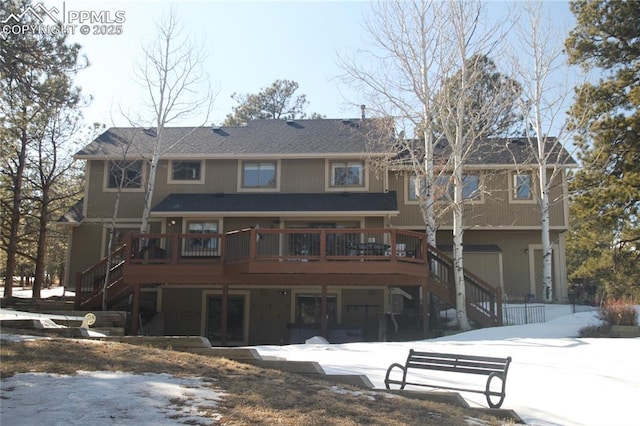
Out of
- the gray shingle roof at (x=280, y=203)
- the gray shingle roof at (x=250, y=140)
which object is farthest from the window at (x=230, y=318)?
the gray shingle roof at (x=250, y=140)

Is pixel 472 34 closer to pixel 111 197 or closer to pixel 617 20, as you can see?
pixel 617 20

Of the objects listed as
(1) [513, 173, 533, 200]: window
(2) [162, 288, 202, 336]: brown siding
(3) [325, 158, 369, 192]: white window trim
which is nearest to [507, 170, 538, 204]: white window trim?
(1) [513, 173, 533, 200]: window

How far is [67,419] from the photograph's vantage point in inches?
199

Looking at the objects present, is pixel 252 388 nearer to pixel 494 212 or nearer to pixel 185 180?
pixel 185 180

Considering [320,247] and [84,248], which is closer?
A: [320,247]

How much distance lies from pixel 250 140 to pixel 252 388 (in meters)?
17.6

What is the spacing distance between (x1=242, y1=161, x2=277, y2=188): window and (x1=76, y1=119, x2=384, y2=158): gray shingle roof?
0.58 m

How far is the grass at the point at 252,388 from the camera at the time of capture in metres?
5.71

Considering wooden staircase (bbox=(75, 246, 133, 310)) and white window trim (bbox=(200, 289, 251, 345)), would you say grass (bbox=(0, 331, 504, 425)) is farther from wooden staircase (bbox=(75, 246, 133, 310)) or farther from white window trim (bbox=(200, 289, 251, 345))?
white window trim (bbox=(200, 289, 251, 345))

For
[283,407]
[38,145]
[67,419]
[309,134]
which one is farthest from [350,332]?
[38,145]

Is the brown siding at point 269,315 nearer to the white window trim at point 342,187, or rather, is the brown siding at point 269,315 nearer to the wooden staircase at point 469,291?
the white window trim at point 342,187

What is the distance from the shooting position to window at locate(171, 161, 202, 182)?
877 inches

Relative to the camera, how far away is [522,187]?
23.1 metres

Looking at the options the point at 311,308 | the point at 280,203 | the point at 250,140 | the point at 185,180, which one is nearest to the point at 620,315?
the point at 311,308
